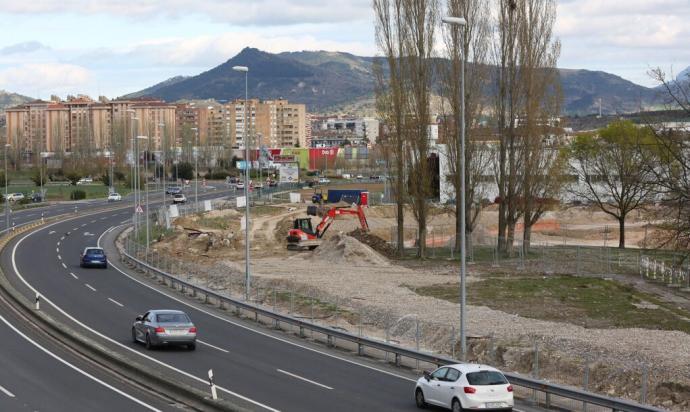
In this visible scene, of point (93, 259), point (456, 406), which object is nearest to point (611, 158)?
point (93, 259)

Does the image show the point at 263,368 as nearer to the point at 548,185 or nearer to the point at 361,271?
the point at 361,271

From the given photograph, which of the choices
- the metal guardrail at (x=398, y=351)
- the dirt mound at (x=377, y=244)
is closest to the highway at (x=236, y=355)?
the metal guardrail at (x=398, y=351)

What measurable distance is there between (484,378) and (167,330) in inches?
515

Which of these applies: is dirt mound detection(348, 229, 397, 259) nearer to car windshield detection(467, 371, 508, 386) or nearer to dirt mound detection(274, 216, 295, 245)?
dirt mound detection(274, 216, 295, 245)

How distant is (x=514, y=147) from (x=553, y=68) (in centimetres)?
603

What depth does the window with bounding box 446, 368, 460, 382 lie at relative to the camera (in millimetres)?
22266

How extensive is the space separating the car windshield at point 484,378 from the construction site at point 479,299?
10.1ft

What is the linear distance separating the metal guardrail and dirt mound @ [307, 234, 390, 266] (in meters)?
14.3

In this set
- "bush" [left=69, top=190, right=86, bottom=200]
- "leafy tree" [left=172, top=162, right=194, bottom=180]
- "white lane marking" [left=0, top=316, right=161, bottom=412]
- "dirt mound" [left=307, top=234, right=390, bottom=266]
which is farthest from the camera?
"leafy tree" [left=172, top=162, right=194, bottom=180]

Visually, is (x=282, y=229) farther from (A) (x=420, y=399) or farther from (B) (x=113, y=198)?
(A) (x=420, y=399)

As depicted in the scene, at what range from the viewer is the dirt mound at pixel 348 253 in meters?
63.9

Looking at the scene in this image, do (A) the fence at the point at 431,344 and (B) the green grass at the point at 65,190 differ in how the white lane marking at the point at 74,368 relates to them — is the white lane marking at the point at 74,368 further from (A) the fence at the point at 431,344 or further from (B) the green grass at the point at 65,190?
(B) the green grass at the point at 65,190

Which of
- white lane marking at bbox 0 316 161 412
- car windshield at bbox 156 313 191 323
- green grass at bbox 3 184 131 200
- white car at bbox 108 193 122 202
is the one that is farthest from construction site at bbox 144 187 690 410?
green grass at bbox 3 184 131 200

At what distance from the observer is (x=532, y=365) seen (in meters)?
29.2
